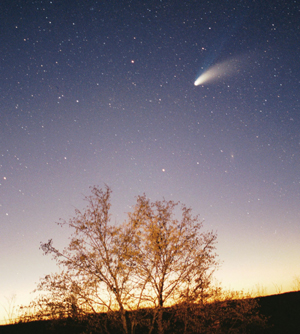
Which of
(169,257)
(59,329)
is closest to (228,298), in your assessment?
(169,257)

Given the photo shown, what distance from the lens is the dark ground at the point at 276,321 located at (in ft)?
50.2

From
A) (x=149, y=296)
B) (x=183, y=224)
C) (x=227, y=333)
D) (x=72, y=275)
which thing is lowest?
(x=227, y=333)

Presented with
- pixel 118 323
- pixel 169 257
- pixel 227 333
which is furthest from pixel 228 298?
pixel 118 323

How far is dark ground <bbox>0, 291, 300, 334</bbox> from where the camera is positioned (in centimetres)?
1529

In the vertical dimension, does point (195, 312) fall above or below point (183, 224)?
below

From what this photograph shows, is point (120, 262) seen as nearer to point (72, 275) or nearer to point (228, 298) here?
point (72, 275)

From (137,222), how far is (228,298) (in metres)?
6.74

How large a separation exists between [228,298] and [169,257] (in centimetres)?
438

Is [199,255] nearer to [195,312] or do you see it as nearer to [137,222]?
[195,312]

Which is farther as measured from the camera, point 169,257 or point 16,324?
point 16,324

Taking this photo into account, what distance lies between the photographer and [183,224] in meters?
13.4

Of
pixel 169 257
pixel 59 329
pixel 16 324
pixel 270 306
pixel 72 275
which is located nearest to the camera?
pixel 72 275

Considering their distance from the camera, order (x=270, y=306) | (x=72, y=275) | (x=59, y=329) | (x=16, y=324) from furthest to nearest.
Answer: (x=270, y=306) → (x=16, y=324) → (x=59, y=329) → (x=72, y=275)

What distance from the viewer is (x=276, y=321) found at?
26.3 m
